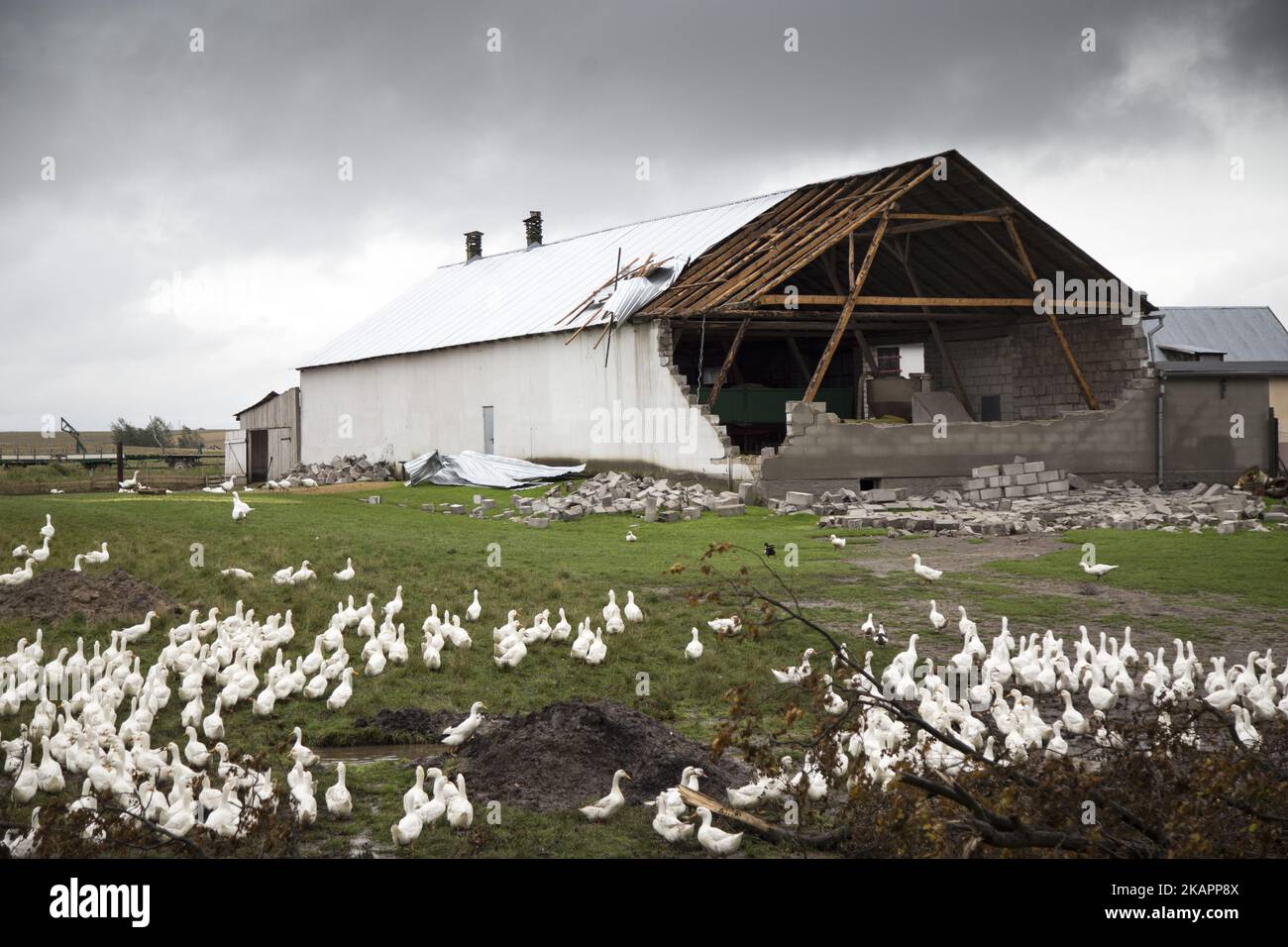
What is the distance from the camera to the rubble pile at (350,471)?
1667 inches

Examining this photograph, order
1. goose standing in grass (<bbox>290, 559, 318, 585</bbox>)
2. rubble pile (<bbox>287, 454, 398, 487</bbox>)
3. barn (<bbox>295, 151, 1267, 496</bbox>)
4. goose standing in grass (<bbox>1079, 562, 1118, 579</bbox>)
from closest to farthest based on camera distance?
goose standing in grass (<bbox>290, 559, 318, 585</bbox>), goose standing in grass (<bbox>1079, 562, 1118, 579</bbox>), barn (<bbox>295, 151, 1267, 496</bbox>), rubble pile (<bbox>287, 454, 398, 487</bbox>)

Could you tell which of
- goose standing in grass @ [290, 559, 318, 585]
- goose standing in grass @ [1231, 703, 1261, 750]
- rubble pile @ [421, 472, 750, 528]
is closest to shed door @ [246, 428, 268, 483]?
rubble pile @ [421, 472, 750, 528]

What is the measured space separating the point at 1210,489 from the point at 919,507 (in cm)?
798

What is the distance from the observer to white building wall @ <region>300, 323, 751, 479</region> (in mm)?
33531

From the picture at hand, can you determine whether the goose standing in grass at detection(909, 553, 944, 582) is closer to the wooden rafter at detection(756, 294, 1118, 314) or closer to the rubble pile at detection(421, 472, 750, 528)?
the rubble pile at detection(421, 472, 750, 528)

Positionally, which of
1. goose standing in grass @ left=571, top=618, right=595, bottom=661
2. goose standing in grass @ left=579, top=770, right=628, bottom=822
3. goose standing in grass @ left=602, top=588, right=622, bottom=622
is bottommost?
goose standing in grass @ left=579, top=770, right=628, bottom=822

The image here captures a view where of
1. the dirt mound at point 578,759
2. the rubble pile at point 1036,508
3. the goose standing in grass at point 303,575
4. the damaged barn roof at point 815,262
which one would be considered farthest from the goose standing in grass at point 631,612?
the damaged barn roof at point 815,262

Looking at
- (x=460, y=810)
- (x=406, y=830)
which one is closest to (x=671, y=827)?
(x=460, y=810)

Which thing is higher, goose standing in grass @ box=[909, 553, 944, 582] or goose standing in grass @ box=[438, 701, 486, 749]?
goose standing in grass @ box=[909, 553, 944, 582]

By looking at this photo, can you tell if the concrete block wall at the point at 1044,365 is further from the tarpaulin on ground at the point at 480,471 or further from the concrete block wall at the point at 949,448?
the tarpaulin on ground at the point at 480,471

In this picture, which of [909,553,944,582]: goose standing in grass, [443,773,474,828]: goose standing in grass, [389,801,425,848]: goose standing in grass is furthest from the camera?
[909,553,944,582]: goose standing in grass

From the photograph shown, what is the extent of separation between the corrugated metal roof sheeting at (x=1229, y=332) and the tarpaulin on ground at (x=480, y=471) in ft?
107

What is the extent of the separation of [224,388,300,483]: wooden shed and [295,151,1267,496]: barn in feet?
24.0

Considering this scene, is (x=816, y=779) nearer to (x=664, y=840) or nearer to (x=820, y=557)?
(x=664, y=840)
